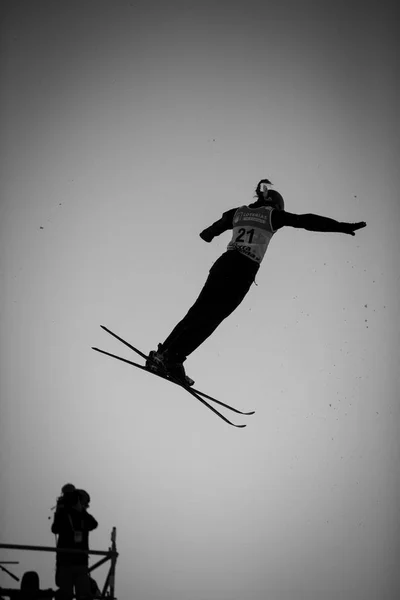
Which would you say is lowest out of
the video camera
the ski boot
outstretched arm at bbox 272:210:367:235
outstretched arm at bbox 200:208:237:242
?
the video camera

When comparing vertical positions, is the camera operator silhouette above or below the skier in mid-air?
below

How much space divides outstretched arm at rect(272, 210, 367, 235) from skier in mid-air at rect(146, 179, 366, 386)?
1 centimetres

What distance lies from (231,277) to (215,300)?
0.80 ft

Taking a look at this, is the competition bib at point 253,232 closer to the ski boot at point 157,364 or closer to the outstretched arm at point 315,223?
the outstretched arm at point 315,223

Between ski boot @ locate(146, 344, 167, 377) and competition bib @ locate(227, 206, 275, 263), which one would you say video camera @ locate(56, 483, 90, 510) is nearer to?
ski boot @ locate(146, 344, 167, 377)

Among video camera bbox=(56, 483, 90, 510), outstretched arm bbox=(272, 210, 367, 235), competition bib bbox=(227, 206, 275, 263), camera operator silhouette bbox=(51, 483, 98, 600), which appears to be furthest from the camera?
competition bib bbox=(227, 206, 275, 263)

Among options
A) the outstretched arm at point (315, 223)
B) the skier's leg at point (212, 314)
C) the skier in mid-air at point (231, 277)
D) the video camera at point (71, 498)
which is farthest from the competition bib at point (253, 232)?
the video camera at point (71, 498)

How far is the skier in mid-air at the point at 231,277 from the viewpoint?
7031 mm

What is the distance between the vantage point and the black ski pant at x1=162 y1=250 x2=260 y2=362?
7055 millimetres

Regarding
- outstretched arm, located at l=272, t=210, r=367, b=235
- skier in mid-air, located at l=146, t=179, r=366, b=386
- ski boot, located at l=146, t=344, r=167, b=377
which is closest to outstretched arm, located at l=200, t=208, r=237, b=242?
skier in mid-air, located at l=146, t=179, r=366, b=386

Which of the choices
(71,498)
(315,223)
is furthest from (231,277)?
(71,498)

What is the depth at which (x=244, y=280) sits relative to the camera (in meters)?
7.08

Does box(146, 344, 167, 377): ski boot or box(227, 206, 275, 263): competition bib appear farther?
box(146, 344, 167, 377): ski boot

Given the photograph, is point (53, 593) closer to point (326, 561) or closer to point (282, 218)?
point (282, 218)
